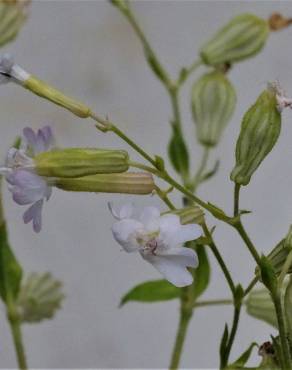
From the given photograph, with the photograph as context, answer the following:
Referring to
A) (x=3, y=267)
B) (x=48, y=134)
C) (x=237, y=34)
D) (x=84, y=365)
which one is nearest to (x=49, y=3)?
(x=84, y=365)

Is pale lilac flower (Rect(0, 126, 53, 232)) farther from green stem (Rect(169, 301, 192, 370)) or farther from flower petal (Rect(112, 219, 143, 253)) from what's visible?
green stem (Rect(169, 301, 192, 370))

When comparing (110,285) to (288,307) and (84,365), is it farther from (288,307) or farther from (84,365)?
(288,307)

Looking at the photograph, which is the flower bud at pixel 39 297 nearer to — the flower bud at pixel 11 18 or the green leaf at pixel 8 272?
the green leaf at pixel 8 272

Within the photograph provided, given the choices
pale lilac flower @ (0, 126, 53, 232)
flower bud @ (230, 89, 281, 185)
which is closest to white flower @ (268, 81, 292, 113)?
flower bud @ (230, 89, 281, 185)

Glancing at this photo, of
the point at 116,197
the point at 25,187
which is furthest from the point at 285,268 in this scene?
the point at 116,197

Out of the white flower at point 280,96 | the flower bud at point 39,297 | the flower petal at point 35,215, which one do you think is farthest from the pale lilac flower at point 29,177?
the flower bud at point 39,297

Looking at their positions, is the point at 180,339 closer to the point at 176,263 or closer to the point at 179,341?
the point at 179,341
